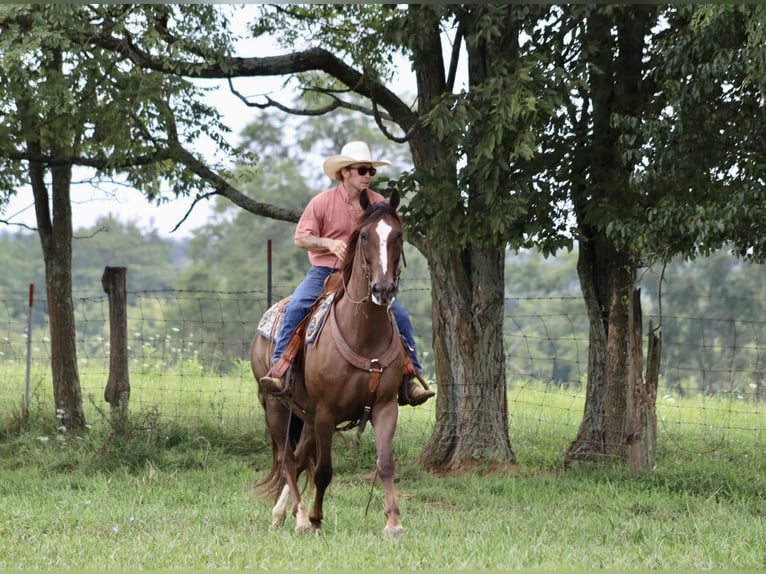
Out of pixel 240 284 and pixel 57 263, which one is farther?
pixel 240 284

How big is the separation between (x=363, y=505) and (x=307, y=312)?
2151 millimetres

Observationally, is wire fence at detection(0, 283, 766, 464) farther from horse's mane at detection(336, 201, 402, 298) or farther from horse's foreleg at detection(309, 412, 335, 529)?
horse's mane at detection(336, 201, 402, 298)

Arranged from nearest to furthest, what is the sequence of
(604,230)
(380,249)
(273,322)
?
(380,249)
(273,322)
(604,230)

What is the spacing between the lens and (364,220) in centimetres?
695

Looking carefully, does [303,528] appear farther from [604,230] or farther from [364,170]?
[604,230]

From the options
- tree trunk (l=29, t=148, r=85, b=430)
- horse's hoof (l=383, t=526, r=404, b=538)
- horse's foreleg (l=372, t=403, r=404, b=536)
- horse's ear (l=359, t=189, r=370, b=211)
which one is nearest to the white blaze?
horse's ear (l=359, t=189, r=370, b=211)

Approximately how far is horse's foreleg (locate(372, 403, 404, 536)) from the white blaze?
1.23m

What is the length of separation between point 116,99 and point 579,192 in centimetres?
521

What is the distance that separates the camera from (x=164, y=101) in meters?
11.9

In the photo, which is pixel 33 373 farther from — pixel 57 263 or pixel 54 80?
pixel 54 80

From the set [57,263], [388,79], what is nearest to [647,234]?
[388,79]

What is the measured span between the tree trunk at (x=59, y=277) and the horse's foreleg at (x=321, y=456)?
→ 6390 mm

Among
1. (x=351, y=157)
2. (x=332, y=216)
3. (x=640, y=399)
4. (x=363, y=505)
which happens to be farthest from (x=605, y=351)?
(x=351, y=157)

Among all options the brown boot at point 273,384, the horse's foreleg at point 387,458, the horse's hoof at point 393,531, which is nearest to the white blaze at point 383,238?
the horse's foreleg at point 387,458
